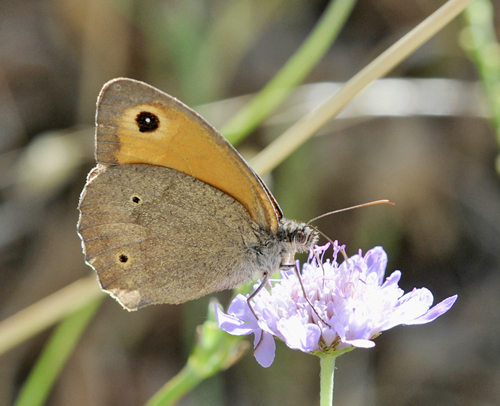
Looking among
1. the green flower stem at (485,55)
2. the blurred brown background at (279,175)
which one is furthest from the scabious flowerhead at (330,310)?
the blurred brown background at (279,175)

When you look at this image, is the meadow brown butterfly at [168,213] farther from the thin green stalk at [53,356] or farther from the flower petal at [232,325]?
the thin green stalk at [53,356]

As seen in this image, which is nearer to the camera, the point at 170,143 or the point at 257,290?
the point at 257,290

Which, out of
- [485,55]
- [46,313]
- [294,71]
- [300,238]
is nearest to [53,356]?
[46,313]

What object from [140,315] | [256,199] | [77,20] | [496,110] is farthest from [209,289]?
[77,20]

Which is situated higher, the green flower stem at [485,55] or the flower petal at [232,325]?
the green flower stem at [485,55]

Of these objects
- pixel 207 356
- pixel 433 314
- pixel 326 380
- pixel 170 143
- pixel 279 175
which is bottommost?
pixel 326 380

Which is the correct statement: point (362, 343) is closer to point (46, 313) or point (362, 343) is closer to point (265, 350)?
point (265, 350)

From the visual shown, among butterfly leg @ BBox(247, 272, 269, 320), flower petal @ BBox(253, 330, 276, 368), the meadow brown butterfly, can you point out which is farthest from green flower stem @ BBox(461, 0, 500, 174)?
flower petal @ BBox(253, 330, 276, 368)
